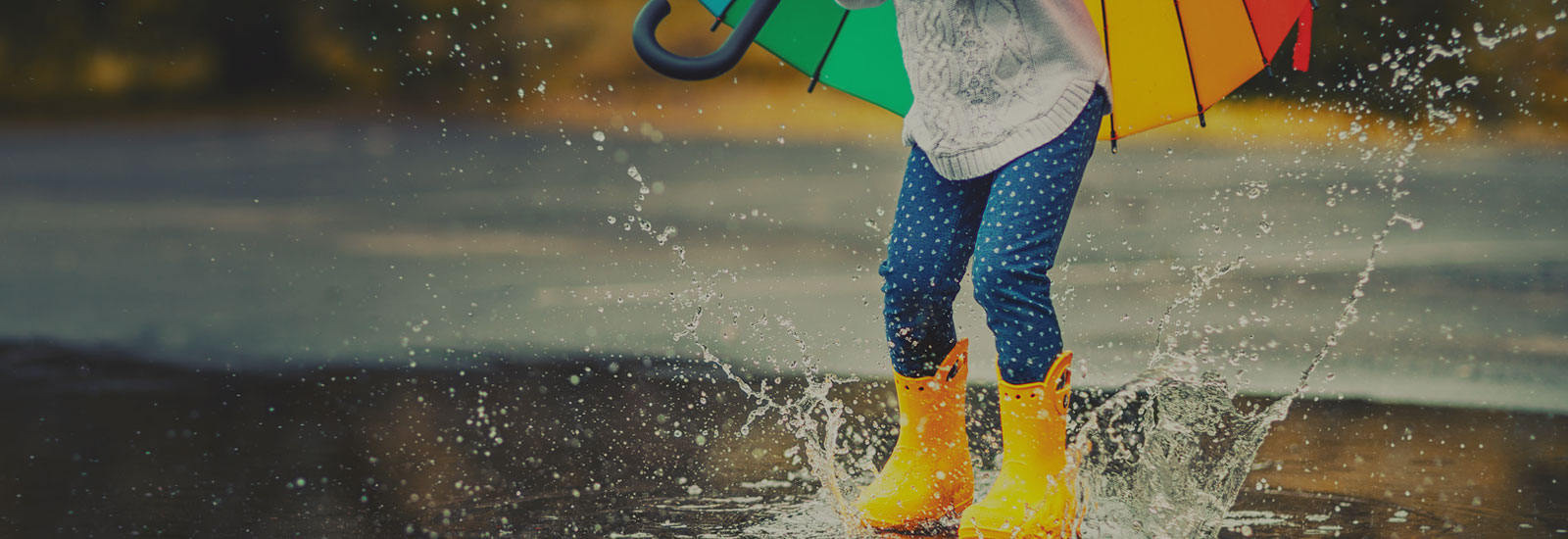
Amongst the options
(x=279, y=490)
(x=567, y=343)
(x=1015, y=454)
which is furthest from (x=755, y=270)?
(x=1015, y=454)

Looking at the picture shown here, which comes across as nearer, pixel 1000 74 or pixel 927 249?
pixel 1000 74

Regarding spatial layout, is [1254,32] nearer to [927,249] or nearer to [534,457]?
[927,249]

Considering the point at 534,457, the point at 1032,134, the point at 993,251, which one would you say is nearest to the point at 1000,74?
the point at 1032,134

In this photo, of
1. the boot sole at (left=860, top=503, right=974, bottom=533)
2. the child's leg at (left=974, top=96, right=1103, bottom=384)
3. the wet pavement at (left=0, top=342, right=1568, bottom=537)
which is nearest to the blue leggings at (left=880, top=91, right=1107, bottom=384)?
the child's leg at (left=974, top=96, right=1103, bottom=384)

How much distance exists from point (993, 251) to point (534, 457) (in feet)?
4.56

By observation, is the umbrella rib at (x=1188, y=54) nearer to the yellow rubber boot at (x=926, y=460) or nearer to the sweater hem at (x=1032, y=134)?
the sweater hem at (x=1032, y=134)

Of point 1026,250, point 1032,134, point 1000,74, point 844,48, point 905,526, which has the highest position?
point 844,48

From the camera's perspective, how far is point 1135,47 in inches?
114

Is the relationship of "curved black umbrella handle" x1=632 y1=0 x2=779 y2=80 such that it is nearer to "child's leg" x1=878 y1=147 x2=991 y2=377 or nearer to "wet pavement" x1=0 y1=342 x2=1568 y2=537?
"child's leg" x1=878 y1=147 x2=991 y2=377

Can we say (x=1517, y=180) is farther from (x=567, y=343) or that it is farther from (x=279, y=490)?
(x=279, y=490)

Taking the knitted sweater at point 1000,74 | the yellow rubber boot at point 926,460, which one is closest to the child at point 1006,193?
the knitted sweater at point 1000,74

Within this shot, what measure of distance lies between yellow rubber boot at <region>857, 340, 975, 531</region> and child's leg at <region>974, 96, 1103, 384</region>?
0.82 ft

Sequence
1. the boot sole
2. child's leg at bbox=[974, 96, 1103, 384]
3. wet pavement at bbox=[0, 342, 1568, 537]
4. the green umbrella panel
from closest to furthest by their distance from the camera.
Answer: child's leg at bbox=[974, 96, 1103, 384] < the boot sole < wet pavement at bbox=[0, 342, 1568, 537] < the green umbrella panel

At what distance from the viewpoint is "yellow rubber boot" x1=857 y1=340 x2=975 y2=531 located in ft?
8.71
